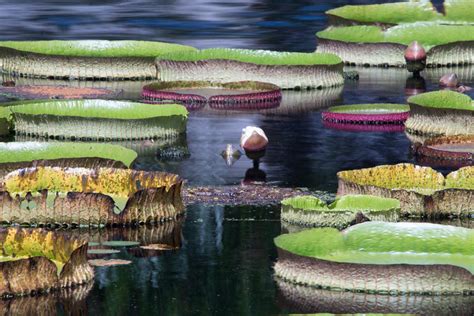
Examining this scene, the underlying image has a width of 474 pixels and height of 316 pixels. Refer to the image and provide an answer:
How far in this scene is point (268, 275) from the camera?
1888cm

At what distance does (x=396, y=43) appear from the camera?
4066cm

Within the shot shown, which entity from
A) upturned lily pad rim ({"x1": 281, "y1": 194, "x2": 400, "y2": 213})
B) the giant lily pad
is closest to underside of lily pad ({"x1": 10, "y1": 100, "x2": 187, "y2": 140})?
the giant lily pad

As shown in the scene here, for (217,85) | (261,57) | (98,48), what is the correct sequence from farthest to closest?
1. (98,48)
2. (261,57)
3. (217,85)

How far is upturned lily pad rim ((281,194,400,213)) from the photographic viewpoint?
20969 mm

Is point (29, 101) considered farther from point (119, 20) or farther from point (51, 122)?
point (119, 20)

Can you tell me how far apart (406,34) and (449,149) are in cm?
1458

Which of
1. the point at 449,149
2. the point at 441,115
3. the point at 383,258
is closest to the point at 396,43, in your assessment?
the point at 441,115

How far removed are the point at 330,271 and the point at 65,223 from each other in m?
4.44

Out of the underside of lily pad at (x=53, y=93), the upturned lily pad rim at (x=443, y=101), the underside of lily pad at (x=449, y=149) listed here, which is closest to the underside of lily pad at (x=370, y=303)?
the underside of lily pad at (x=449, y=149)

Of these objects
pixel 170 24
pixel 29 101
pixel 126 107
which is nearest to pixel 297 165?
pixel 126 107

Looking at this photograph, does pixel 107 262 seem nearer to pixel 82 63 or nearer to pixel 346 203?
pixel 346 203

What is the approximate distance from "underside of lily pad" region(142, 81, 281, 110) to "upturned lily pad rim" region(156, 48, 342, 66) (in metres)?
1.46

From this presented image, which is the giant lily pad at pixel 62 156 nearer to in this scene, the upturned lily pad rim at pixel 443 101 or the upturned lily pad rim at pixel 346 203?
the upturned lily pad rim at pixel 346 203

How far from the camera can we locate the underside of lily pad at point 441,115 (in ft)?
96.2
